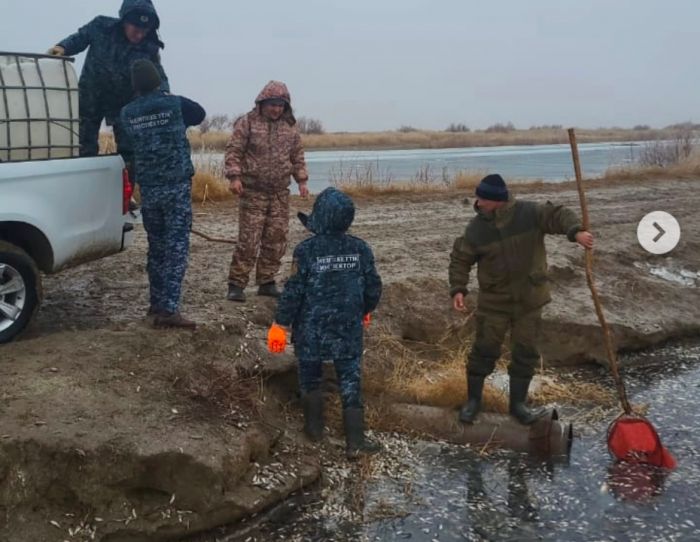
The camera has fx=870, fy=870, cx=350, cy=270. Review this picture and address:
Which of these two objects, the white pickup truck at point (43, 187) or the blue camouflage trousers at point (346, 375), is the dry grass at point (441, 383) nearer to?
the blue camouflage trousers at point (346, 375)

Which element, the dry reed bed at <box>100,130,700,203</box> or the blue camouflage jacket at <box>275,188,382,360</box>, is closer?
the blue camouflage jacket at <box>275,188,382,360</box>

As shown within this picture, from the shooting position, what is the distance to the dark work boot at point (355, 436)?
546 centimetres

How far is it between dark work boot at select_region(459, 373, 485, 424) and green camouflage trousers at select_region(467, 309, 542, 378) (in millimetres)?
52

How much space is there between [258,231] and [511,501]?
10.2 ft

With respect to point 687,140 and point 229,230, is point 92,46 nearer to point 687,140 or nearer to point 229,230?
point 229,230

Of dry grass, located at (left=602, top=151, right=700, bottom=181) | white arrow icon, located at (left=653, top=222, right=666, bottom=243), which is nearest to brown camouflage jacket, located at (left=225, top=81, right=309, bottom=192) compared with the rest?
white arrow icon, located at (left=653, top=222, right=666, bottom=243)

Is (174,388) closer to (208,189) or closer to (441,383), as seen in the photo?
(441,383)

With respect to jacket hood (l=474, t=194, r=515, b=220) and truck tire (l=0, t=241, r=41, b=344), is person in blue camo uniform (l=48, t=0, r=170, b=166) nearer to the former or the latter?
truck tire (l=0, t=241, r=41, b=344)

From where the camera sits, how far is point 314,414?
566 cm

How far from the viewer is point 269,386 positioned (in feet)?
19.8

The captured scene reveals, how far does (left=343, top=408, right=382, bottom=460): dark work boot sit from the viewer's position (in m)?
5.46

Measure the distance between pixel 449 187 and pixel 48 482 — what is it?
44.8ft

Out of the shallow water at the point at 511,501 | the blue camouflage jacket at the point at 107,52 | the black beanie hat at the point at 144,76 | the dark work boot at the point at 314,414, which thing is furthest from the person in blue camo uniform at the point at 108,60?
the shallow water at the point at 511,501

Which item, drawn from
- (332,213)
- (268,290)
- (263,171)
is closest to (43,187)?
(263,171)
